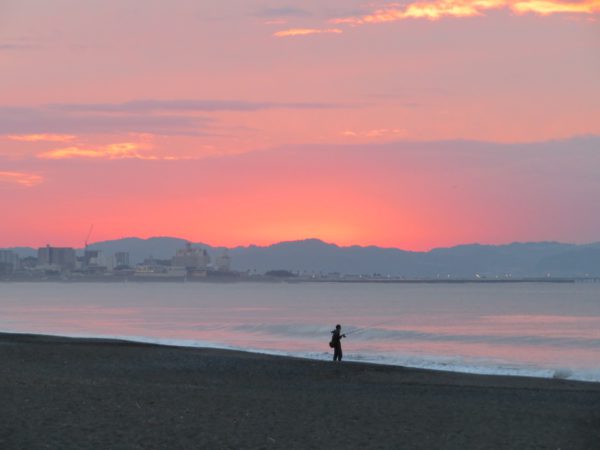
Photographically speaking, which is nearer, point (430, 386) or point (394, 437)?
point (394, 437)

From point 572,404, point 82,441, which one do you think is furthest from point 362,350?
point 82,441

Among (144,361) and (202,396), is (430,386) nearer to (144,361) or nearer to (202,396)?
(202,396)

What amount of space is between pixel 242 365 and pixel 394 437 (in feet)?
58.2

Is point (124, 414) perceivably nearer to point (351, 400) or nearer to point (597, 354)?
point (351, 400)

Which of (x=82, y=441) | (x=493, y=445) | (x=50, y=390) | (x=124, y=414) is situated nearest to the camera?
(x=82, y=441)

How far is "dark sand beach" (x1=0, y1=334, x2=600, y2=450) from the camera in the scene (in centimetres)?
1573

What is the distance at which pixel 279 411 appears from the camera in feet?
63.5

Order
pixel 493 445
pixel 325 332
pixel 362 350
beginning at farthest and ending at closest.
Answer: pixel 325 332 < pixel 362 350 < pixel 493 445

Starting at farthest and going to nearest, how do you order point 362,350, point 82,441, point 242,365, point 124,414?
point 362,350
point 242,365
point 124,414
point 82,441

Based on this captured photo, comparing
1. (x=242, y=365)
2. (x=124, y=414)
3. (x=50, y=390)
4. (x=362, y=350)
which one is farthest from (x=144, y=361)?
(x=362, y=350)

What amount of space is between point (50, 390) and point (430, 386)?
40.3ft

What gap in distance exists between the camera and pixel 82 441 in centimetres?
1481

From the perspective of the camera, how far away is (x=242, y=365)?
3388 cm

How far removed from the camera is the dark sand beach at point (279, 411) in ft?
51.6
